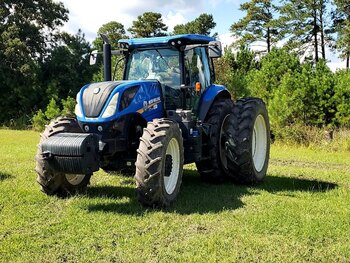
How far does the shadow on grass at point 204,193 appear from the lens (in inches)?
233

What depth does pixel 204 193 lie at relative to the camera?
6.98 metres

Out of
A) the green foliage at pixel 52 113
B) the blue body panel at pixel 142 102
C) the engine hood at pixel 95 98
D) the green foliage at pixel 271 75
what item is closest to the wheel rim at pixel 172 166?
the blue body panel at pixel 142 102

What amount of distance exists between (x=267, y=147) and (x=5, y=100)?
2265 centimetres

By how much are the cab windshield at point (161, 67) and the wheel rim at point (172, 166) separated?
1.25m

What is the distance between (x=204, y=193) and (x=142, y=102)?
1715 mm

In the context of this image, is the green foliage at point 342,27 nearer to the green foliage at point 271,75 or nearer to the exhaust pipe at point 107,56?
the green foliage at point 271,75

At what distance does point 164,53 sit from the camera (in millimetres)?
7242

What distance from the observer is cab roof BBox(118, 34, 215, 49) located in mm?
7070

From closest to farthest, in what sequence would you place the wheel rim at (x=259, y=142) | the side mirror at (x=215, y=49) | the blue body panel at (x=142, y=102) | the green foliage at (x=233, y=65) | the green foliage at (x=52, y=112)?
the blue body panel at (x=142, y=102), the side mirror at (x=215, y=49), the wheel rim at (x=259, y=142), the green foliage at (x=233, y=65), the green foliage at (x=52, y=112)

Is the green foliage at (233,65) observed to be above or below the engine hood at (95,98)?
above

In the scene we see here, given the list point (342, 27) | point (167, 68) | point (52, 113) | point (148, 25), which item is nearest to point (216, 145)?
point (167, 68)

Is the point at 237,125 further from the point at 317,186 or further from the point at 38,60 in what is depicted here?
the point at 38,60

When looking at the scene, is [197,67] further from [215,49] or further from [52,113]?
[52,113]

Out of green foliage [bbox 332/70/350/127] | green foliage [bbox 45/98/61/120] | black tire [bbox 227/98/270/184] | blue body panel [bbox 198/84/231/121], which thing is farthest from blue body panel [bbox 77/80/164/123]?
green foliage [bbox 45/98/61/120]
